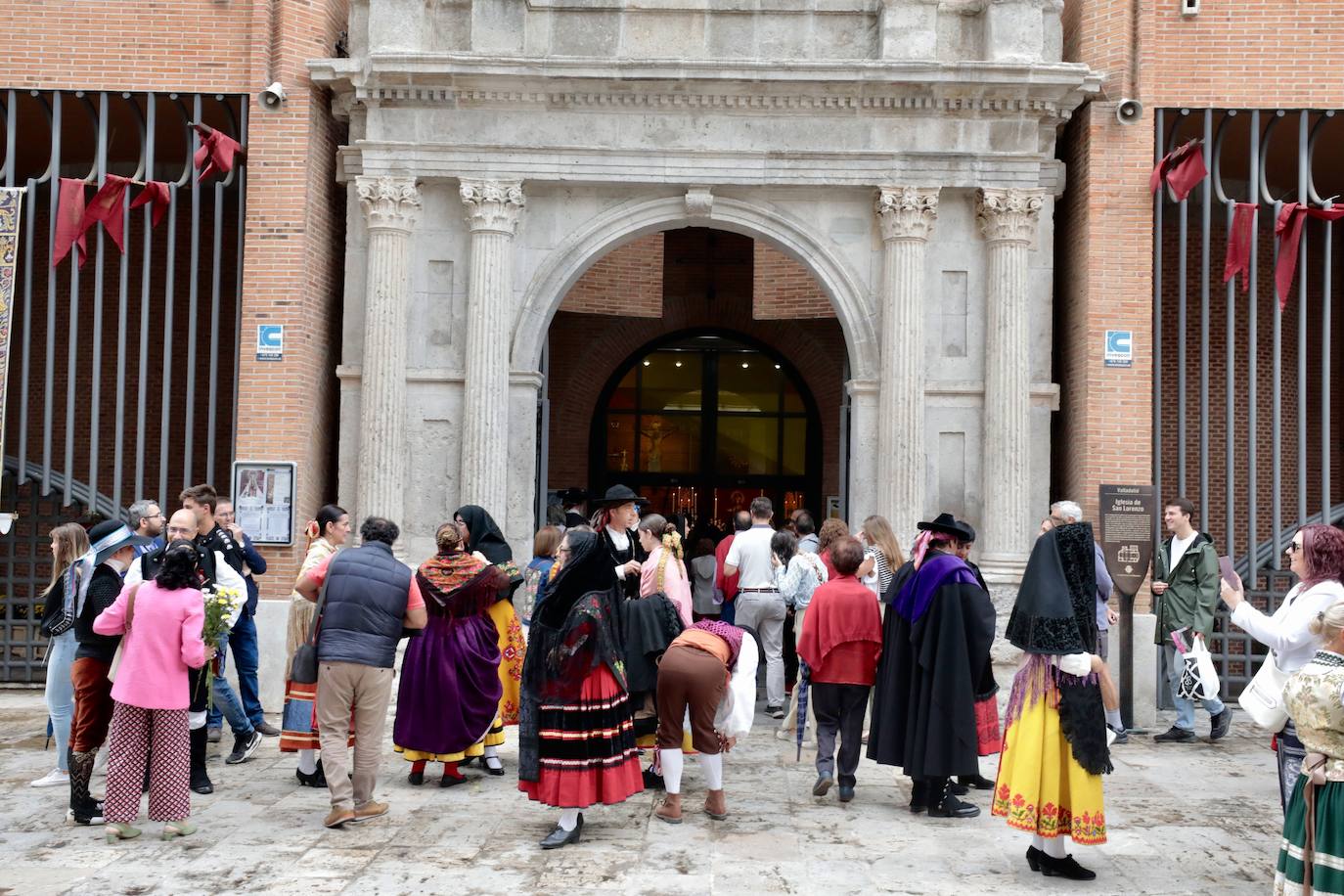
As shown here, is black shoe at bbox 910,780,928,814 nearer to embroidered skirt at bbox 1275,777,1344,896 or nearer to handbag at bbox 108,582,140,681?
embroidered skirt at bbox 1275,777,1344,896

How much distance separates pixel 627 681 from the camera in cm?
712

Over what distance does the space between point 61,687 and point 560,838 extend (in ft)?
11.1

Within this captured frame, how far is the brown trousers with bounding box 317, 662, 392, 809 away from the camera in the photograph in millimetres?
6895

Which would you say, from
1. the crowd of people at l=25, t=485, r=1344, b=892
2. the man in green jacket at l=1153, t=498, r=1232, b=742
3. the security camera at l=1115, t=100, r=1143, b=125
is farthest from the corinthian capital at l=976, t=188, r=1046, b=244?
the crowd of people at l=25, t=485, r=1344, b=892

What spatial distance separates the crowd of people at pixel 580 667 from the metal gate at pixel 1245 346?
3.88 metres

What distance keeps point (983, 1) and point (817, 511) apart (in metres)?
8.56

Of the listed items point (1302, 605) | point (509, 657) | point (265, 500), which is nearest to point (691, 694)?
point (509, 657)

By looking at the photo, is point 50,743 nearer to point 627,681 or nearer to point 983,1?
point 627,681

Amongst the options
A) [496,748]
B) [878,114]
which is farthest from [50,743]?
[878,114]

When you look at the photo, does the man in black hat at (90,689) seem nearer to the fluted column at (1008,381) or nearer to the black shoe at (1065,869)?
the black shoe at (1065,869)

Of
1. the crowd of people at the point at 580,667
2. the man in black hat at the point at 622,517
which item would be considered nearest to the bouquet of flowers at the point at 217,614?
the crowd of people at the point at 580,667

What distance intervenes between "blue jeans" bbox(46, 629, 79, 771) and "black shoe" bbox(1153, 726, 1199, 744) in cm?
778

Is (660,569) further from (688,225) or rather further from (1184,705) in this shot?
(688,225)

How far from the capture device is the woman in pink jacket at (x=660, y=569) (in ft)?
24.5
